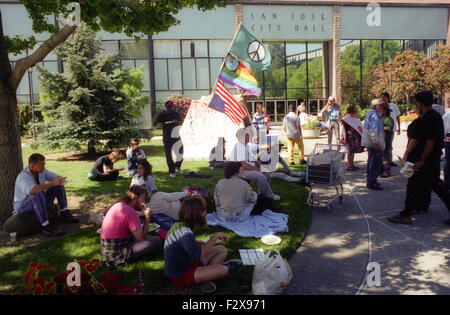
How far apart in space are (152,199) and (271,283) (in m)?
3.40

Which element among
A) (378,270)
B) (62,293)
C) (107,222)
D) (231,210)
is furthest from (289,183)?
(62,293)

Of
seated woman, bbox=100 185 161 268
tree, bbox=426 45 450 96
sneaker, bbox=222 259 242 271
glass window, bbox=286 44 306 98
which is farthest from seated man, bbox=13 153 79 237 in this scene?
tree, bbox=426 45 450 96

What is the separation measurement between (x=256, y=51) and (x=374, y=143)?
3.58 meters

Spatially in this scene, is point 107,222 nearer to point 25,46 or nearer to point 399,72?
point 25,46

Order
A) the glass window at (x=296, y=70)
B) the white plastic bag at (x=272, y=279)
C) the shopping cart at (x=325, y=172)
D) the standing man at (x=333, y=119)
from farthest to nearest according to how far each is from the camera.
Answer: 1. the glass window at (x=296, y=70)
2. the standing man at (x=333, y=119)
3. the shopping cart at (x=325, y=172)
4. the white plastic bag at (x=272, y=279)

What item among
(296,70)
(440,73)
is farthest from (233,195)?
(440,73)

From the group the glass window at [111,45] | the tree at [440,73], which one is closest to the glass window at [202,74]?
the glass window at [111,45]

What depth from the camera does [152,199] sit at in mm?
6602

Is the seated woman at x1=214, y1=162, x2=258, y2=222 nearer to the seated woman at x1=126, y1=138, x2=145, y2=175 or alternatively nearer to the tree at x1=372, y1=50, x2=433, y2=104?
the seated woman at x1=126, y1=138, x2=145, y2=175

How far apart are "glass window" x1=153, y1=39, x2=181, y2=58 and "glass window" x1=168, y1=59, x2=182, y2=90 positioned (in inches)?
20.5

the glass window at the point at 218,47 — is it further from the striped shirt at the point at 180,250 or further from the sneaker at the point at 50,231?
the striped shirt at the point at 180,250

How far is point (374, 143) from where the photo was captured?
8.02 m

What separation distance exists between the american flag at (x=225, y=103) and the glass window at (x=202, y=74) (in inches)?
792

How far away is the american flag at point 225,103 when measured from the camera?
27.7 feet
